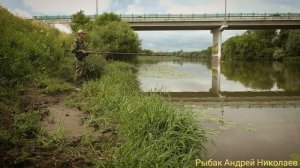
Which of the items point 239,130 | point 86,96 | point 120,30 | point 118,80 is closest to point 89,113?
point 86,96

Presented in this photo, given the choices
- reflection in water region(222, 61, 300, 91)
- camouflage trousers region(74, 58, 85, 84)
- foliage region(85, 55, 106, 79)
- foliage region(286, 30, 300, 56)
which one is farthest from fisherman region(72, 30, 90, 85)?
foliage region(286, 30, 300, 56)

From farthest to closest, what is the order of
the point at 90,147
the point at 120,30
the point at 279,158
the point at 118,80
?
1. the point at 120,30
2. the point at 118,80
3. the point at 279,158
4. the point at 90,147

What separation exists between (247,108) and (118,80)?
5167mm

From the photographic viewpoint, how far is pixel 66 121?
7508 mm

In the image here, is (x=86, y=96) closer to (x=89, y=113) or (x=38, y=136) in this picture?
(x=89, y=113)

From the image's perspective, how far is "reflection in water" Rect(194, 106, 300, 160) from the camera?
Result: 6855 millimetres

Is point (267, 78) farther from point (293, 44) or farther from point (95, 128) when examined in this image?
point (293, 44)

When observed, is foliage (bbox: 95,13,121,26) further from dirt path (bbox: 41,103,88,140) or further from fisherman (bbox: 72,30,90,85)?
dirt path (bbox: 41,103,88,140)

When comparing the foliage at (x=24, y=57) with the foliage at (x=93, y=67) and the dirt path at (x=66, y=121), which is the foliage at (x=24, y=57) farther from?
the dirt path at (x=66, y=121)

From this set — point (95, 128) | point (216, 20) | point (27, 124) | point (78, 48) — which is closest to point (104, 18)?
point (216, 20)

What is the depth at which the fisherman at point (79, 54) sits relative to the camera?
40.5 feet

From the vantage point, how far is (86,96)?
1032 cm

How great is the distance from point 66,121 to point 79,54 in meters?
5.31

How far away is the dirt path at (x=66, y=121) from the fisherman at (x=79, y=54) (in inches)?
145
